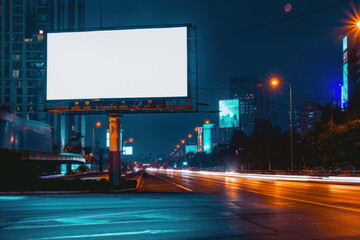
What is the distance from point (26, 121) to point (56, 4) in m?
85.5

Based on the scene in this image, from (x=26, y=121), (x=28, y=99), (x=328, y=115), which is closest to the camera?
(x=328, y=115)

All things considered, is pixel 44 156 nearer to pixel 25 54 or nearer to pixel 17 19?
pixel 25 54

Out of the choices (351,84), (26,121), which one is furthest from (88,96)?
(351,84)

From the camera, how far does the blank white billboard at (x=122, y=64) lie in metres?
33.5

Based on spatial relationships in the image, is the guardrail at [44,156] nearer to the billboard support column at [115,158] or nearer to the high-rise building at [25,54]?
the billboard support column at [115,158]

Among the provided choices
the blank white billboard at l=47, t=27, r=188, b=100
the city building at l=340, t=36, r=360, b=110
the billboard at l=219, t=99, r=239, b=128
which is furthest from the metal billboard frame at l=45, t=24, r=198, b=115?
the city building at l=340, t=36, r=360, b=110

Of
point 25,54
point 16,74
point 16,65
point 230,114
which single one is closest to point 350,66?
point 230,114

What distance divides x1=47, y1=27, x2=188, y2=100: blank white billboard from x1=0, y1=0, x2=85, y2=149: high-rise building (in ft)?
416

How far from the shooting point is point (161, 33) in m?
33.7

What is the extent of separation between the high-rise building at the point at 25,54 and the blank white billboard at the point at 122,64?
12669 cm

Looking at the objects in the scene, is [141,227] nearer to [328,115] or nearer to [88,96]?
[88,96]

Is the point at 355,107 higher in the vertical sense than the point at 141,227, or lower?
higher

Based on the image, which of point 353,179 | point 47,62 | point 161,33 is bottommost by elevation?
point 353,179

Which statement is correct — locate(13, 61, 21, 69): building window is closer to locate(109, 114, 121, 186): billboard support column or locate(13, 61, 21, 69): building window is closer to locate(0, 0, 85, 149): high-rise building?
locate(0, 0, 85, 149): high-rise building
